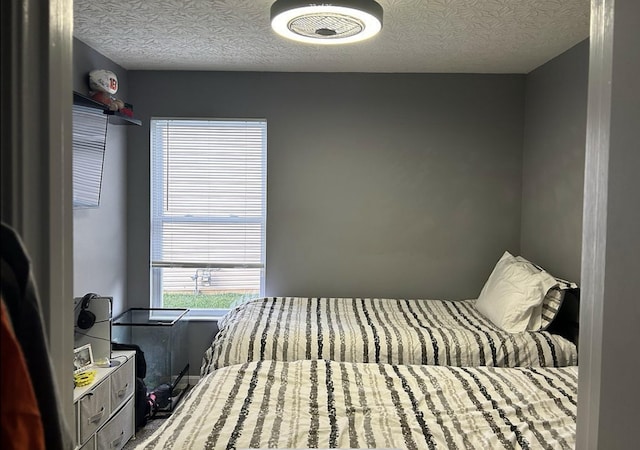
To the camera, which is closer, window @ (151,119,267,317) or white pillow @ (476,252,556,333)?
white pillow @ (476,252,556,333)

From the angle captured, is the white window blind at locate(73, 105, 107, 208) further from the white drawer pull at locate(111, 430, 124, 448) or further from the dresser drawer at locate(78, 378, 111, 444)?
the white drawer pull at locate(111, 430, 124, 448)

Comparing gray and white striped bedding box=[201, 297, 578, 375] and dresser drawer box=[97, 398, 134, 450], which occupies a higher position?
gray and white striped bedding box=[201, 297, 578, 375]

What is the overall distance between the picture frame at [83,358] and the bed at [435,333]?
0.63 metres

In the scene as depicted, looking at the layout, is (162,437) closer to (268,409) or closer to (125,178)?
(268,409)

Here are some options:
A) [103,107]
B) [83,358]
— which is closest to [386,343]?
[83,358]

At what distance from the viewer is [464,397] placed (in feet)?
7.07

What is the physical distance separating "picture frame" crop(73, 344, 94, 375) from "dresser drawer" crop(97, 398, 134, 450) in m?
0.33

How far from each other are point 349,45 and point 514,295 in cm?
186

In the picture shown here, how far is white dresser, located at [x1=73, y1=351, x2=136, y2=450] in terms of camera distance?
2475 millimetres

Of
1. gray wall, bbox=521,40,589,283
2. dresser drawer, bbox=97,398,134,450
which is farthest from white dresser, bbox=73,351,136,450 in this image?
gray wall, bbox=521,40,589,283

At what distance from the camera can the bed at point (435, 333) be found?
285cm

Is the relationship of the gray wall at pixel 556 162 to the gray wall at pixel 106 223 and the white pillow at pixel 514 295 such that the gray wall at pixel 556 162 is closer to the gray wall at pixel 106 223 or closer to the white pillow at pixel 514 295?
the white pillow at pixel 514 295

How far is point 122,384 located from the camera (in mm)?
2973

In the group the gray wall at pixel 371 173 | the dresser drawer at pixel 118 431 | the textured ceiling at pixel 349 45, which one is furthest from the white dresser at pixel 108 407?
the textured ceiling at pixel 349 45
